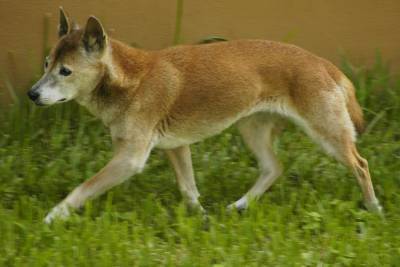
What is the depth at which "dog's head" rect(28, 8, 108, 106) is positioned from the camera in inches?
271

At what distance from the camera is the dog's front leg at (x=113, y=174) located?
6.88 m

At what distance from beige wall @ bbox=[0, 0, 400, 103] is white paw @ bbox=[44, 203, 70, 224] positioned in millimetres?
2015

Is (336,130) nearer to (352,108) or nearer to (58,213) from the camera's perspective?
(352,108)

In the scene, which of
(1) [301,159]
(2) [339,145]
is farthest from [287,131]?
(2) [339,145]

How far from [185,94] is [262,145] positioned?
2.72 feet

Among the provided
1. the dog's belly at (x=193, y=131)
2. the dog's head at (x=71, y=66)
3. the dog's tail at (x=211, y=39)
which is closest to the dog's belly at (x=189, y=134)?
the dog's belly at (x=193, y=131)

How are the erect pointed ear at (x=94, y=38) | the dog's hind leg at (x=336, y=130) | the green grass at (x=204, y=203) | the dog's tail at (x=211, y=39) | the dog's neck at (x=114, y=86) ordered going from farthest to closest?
the dog's tail at (x=211, y=39) → the dog's hind leg at (x=336, y=130) → the dog's neck at (x=114, y=86) → the erect pointed ear at (x=94, y=38) → the green grass at (x=204, y=203)

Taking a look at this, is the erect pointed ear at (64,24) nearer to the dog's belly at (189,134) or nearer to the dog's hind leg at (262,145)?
the dog's belly at (189,134)

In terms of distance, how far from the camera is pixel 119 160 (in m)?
6.97

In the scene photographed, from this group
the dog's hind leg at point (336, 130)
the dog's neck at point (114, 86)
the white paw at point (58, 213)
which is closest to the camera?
the white paw at point (58, 213)

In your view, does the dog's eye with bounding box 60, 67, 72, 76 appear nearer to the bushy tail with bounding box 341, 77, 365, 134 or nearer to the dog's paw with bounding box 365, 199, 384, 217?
the bushy tail with bounding box 341, 77, 365, 134

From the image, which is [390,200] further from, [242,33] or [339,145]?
[242,33]

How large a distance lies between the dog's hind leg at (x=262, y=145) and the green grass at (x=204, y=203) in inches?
5.1

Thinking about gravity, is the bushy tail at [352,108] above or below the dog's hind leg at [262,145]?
above
